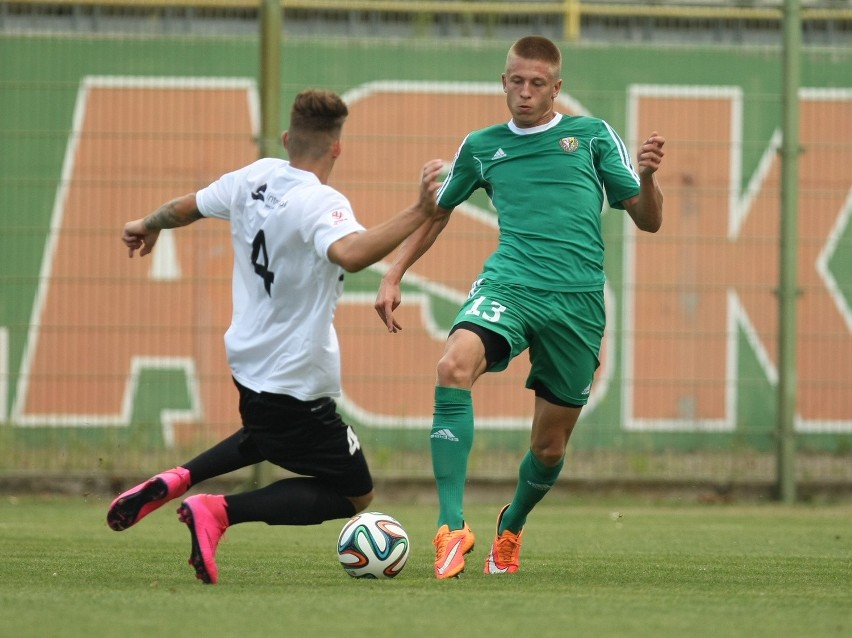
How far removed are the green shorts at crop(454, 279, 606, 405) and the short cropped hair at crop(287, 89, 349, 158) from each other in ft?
3.04

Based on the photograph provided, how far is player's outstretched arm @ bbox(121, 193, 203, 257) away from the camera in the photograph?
5672 mm

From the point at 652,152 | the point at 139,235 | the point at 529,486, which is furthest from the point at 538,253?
the point at 139,235

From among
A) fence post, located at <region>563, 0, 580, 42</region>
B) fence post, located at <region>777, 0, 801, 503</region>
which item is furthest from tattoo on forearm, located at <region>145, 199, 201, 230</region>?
fence post, located at <region>563, 0, 580, 42</region>

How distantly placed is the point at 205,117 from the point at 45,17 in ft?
4.38

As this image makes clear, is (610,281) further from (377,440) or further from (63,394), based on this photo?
(63,394)

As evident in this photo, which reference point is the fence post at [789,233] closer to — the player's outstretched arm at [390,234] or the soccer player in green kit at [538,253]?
the soccer player in green kit at [538,253]

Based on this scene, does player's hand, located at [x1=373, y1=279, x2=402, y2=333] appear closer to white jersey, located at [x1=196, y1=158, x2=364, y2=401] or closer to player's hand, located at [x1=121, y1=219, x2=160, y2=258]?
white jersey, located at [x1=196, y1=158, x2=364, y2=401]

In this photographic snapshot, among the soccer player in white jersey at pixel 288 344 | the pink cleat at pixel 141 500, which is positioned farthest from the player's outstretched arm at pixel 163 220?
the pink cleat at pixel 141 500

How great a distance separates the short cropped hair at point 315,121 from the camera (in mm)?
5203

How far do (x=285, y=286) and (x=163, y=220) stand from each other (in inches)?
29.8

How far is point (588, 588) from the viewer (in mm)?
5234

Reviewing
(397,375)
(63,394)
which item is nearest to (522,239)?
(397,375)

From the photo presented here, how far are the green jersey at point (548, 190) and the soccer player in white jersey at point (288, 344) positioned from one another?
91 cm

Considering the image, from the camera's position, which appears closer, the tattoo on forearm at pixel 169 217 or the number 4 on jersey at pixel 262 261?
the number 4 on jersey at pixel 262 261
